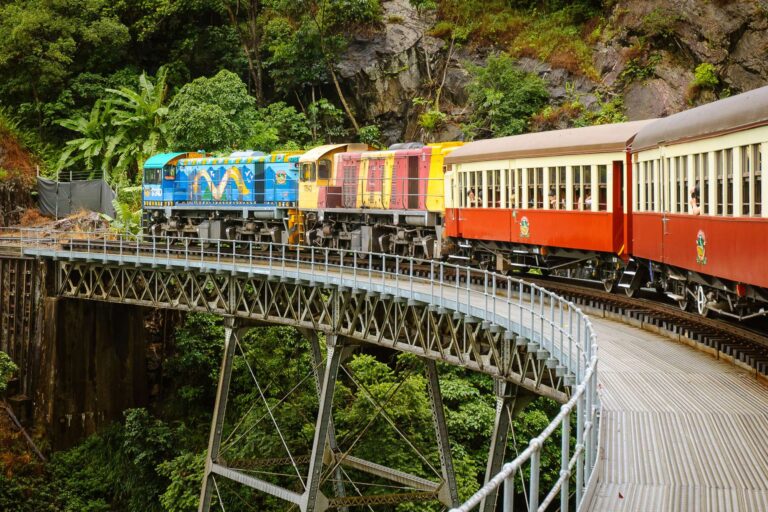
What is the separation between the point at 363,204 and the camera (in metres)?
32.1

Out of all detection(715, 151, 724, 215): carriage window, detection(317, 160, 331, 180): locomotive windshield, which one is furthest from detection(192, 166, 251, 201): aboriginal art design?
detection(715, 151, 724, 215): carriage window

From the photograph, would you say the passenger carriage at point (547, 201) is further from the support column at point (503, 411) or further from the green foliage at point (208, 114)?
the green foliage at point (208, 114)

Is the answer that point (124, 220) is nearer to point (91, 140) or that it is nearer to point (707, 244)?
point (91, 140)

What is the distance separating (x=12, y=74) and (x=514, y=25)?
2682 centimetres

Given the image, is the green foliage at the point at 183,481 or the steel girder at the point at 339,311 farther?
the green foliage at the point at 183,481

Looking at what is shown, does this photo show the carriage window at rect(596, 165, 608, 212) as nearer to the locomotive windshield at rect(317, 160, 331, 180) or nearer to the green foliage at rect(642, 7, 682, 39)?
the locomotive windshield at rect(317, 160, 331, 180)

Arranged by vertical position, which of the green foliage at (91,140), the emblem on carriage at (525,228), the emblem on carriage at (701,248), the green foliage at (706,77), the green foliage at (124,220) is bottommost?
the emblem on carriage at (701,248)

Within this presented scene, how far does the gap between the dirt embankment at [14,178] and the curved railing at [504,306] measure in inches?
119

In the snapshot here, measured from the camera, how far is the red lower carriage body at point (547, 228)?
21766 mm

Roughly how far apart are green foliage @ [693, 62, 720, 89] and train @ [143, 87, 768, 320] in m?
14.6

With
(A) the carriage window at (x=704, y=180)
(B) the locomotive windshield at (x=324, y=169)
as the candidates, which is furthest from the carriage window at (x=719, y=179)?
(B) the locomotive windshield at (x=324, y=169)

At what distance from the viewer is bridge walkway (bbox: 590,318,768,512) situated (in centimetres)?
799

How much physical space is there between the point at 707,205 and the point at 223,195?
24318mm

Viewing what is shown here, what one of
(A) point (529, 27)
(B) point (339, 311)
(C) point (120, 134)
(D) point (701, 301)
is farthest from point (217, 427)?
(A) point (529, 27)
